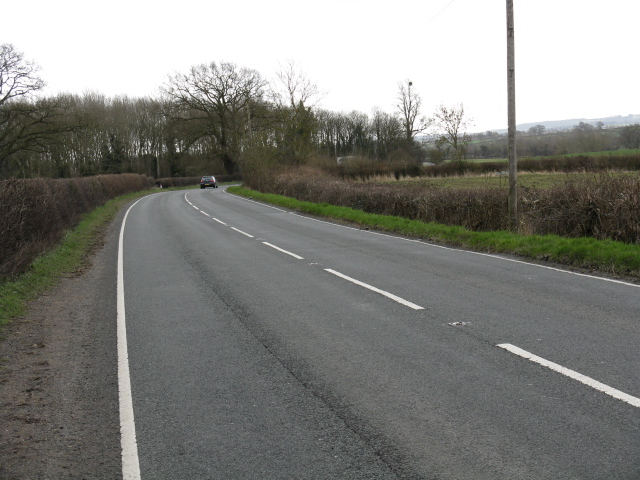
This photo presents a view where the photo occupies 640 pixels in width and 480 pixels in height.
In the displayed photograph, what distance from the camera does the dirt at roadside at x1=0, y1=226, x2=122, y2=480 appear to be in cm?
397

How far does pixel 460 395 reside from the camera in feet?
16.0

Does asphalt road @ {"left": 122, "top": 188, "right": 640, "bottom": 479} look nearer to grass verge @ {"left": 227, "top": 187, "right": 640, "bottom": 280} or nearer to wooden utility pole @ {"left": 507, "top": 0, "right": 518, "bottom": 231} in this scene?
grass verge @ {"left": 227, "top": 187, "right": 640, "bottom": 280}

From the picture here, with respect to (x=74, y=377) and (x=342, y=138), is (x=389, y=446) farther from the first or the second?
(x=342, y=138)

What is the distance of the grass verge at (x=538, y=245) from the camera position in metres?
10.7

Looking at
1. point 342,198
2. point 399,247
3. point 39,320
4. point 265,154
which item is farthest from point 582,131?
point 39,320

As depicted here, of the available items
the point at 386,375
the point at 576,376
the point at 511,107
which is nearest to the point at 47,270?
the point at 386,375

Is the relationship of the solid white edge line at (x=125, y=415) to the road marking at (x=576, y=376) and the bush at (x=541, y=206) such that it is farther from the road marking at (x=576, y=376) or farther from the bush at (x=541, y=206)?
the bush at (x=541, y=206)

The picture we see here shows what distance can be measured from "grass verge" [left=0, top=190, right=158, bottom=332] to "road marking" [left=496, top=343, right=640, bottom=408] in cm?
645

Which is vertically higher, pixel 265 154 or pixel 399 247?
pixel 265 154

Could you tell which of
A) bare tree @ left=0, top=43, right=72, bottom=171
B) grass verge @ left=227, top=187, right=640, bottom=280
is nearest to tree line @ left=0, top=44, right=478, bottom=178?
bare tree @ left=0, top=43, right=72, bottom=171

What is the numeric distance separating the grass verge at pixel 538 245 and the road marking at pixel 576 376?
5.13 metres

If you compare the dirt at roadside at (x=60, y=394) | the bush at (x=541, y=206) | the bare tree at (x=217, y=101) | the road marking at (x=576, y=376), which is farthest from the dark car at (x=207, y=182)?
the road marking at (x=576, y=376)

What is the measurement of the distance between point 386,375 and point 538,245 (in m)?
8.90

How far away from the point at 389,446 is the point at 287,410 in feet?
3.38
